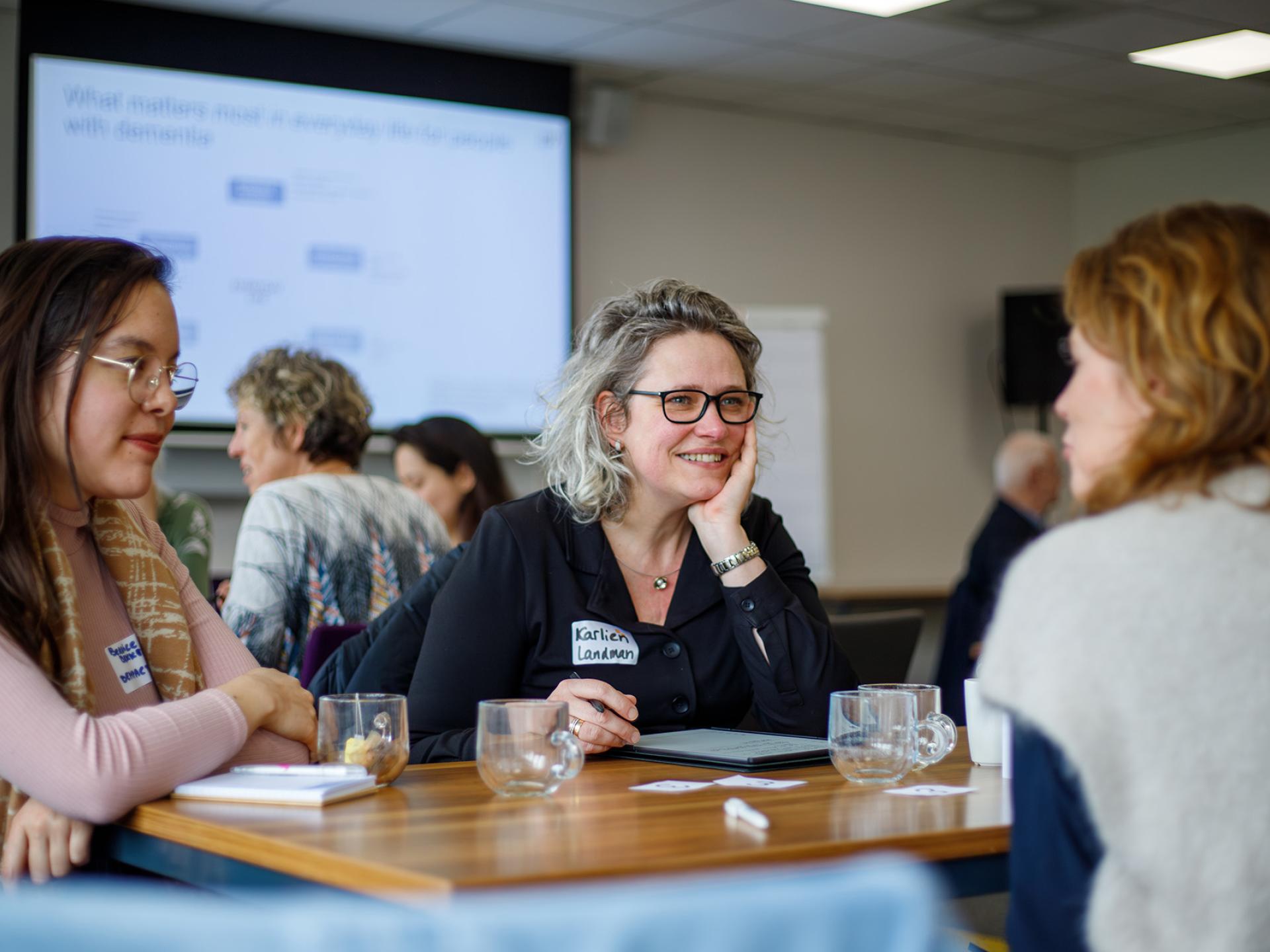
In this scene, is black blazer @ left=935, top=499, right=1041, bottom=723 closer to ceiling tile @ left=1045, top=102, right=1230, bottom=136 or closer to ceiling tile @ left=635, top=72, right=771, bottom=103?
ceiling tile @ left=635, top=72, right=771, bottom=103

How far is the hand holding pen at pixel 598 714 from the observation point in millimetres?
1928

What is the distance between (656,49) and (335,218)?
1513mm

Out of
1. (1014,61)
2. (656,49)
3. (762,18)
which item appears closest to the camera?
(762,18)

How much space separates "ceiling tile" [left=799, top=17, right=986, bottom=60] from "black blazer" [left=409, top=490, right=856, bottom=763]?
394cm

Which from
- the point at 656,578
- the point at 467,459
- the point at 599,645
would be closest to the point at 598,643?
the point at 599,645

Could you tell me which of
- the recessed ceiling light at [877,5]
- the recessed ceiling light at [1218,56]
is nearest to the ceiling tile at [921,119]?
the recessed ceiling light at [1218,56]

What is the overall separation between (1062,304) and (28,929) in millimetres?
1135

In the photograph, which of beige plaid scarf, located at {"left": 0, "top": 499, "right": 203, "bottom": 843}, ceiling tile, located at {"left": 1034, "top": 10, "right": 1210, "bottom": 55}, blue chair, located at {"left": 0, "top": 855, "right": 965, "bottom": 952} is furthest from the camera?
ceiling tile, located at {"left": 1034, "top": 10, "right": 1210, "bottom": 55}

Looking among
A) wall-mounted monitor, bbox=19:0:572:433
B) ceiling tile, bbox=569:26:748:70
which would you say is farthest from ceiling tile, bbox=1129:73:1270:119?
wall-mounted monitor, bbox=19:0:572:433

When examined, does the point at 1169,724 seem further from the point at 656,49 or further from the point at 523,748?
the point at 656,49

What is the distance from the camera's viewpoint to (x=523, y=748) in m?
1.62

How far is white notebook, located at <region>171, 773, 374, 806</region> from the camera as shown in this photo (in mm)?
1561

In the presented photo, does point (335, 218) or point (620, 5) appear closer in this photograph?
point (620, 5)

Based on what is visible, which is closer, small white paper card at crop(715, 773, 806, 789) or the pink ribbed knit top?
the pink ribbed knit top
